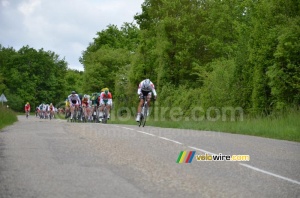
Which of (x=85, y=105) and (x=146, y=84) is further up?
(x=146, y=84)

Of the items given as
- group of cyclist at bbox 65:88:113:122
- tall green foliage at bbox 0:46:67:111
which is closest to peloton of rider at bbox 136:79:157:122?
group of cyclist at bbox 65:88:113:122

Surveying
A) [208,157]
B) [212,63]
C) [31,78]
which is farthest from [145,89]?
[31,78]

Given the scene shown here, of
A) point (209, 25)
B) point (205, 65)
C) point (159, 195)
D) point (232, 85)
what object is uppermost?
point (209, 25)

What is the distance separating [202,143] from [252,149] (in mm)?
1474

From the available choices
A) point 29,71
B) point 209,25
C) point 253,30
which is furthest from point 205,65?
point 29,71

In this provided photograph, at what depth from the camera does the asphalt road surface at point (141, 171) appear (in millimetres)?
5922

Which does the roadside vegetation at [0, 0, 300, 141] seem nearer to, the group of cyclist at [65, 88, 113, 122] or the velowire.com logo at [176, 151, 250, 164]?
the group of cyclist at [65, 88, 113, 122]

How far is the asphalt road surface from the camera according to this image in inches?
233

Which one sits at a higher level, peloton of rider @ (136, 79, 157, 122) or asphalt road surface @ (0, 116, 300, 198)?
peloton of rider @ (136, 79, 157, 122)

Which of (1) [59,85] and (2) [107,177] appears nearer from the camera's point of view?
(2) [107,177]

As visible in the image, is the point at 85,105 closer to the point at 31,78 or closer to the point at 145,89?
the point at 145,89

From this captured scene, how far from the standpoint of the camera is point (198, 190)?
6031 mm

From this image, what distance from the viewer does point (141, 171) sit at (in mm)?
7418

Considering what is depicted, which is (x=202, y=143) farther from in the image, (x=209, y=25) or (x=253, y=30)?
(x=209, y=25)
